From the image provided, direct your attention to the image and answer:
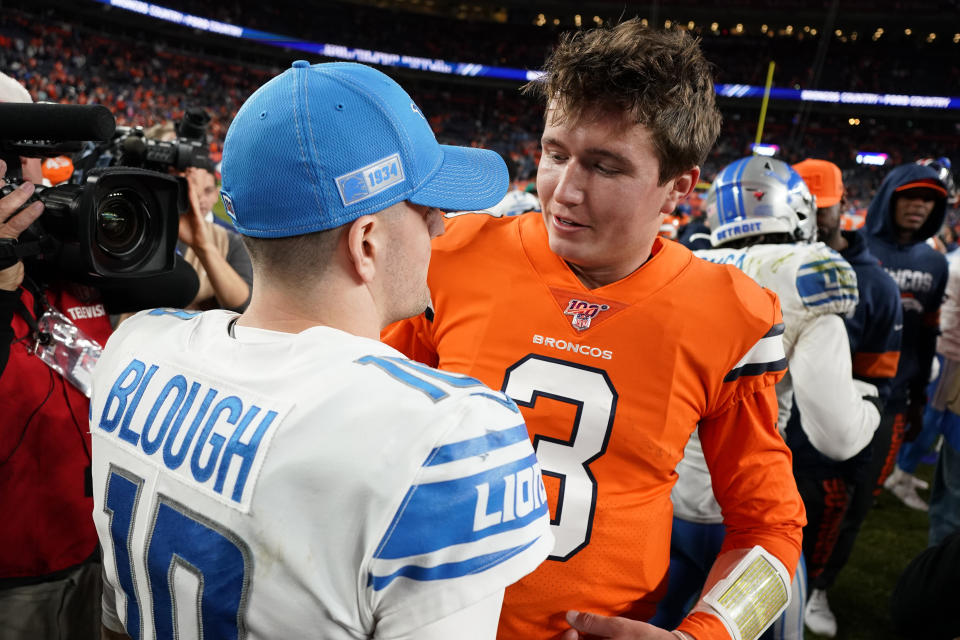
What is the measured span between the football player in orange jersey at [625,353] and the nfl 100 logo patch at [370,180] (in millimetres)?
435

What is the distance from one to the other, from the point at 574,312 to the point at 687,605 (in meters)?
1.00

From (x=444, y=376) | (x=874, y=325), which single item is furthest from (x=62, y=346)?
(x=874, y=325)

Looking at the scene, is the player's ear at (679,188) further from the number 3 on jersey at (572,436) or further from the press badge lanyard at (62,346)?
the press badge lanyard at (62,346)

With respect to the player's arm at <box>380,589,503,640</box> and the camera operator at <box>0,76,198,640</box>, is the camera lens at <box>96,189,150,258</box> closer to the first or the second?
the camera operator at <box>0,76,198,640</box>

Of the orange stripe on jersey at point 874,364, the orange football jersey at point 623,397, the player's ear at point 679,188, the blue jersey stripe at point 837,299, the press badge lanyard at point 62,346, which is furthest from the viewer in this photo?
the orange stripe on jersey at point 874,364

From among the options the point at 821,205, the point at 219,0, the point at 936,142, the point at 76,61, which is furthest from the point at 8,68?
the point at 936,142

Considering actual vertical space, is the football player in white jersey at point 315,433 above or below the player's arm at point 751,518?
above

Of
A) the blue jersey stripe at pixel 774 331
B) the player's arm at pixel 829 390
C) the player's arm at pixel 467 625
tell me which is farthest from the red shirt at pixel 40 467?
the player's arm at pixel 829 390

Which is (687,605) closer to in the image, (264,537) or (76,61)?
(264,537)

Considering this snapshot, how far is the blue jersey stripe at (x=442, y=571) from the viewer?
68 cm

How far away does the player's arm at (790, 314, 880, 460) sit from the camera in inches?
78.9

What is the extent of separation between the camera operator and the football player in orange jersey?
0.92 m

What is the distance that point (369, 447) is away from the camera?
0.68 metres

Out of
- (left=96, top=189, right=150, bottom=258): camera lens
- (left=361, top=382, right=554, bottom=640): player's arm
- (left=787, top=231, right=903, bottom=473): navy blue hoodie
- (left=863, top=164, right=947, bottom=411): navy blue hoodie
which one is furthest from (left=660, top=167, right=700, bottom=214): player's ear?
(left=863, top=164, right=947, bottom=411): navy blue hoodie
